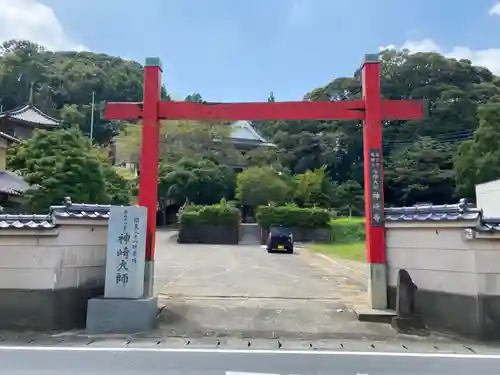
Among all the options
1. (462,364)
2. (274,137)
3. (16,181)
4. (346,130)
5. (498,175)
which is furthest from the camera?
(274,137)

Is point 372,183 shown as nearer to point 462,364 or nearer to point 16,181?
point 462,364

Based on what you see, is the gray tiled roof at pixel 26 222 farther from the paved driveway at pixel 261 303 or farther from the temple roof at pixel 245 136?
the temple roof at pixel 245 136

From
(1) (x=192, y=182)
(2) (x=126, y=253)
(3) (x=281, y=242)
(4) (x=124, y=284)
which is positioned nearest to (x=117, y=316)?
(4) (x=124, y=284)

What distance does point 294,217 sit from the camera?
36.5m

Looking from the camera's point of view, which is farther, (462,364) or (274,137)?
(274,137)

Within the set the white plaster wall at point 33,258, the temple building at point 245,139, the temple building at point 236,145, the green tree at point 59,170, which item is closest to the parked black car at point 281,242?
the green tree at point 59,170

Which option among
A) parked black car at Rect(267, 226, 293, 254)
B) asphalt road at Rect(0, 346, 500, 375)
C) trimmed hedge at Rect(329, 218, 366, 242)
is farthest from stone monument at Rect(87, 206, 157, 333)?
trimmed hedge at Rect(329, 218, 366, 242)

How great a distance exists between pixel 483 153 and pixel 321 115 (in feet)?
108

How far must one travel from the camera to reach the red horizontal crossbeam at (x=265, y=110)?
9.06 meters

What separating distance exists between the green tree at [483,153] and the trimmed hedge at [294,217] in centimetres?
1303

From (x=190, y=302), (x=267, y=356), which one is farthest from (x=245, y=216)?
(x=267, y=356)

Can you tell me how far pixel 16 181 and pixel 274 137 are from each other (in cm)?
3837

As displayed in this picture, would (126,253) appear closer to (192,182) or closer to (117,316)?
(117,316)

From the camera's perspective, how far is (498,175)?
35.4 m
